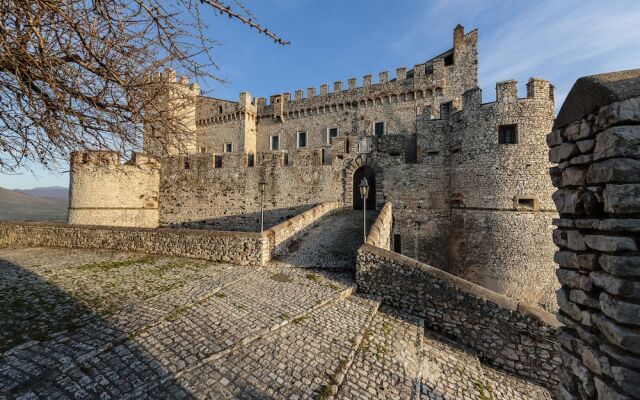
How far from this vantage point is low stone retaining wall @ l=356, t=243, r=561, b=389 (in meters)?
5.87

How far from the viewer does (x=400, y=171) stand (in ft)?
48.0

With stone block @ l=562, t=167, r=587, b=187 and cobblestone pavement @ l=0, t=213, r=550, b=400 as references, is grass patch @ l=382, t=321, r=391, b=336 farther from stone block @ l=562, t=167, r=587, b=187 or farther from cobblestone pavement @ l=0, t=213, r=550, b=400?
stone block @ l=562, t=167, r=587, b=187

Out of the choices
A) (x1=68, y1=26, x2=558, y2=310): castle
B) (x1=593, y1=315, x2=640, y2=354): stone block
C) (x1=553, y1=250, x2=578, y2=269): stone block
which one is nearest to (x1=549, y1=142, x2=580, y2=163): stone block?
(x1=553, y1=250, x2=578, y2=269): stone block

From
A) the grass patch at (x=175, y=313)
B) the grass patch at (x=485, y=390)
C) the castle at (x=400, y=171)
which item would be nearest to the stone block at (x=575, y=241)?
the grass patch at (x=485, y=390)

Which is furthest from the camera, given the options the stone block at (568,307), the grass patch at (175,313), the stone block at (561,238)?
the grass patch at (175,313)

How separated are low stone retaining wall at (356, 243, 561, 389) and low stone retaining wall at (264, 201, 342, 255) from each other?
11.8 ft

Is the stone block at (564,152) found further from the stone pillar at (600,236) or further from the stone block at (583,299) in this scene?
the stone block at (583,299)

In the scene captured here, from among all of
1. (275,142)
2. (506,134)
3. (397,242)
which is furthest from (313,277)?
(275,142)

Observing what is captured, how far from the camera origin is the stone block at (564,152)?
2.48m

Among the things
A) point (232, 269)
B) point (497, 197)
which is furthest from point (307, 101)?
point (232, 269)

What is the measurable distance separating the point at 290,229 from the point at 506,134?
9538 millimetres

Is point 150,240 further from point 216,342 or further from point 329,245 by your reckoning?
point 216,342

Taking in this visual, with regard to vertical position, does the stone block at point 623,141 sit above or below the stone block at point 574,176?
above

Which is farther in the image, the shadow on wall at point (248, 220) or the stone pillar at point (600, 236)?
the shadow on wall at point (248, 220)
